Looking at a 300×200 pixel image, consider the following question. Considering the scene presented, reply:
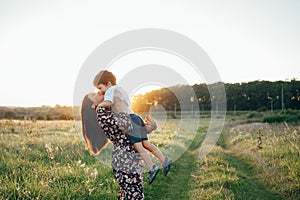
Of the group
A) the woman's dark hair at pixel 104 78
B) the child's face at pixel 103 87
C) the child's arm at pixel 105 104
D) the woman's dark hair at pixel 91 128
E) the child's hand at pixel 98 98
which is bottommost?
the woman's dark hair at pixel 91 128

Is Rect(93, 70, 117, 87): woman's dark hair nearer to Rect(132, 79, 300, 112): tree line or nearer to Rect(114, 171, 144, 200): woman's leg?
Rect(114, 171, 144, 200): woman's leg

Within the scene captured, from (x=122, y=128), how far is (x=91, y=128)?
682 mm

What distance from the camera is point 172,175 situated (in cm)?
823

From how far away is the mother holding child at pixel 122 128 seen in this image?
3.29 meters

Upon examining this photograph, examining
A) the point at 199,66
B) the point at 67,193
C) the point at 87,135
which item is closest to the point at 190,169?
the point at 199,66

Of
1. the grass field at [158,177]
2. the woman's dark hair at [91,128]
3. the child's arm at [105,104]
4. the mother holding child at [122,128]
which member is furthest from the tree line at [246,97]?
the child's arm at [105,104]

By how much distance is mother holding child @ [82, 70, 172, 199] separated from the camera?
329 centimetres

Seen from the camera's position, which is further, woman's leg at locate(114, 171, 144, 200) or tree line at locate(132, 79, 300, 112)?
tree line at locate(132, 79, 300, 112)

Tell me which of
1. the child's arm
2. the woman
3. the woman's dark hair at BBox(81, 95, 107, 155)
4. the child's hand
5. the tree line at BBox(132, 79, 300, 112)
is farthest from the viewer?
the tree line at BBox(132, 79, 300, 112)

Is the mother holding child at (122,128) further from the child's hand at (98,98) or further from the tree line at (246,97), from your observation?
the tree line at (246,97)

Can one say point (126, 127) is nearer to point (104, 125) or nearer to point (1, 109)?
point (104, 125)

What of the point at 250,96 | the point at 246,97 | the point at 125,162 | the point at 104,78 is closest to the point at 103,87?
the point at 104,78

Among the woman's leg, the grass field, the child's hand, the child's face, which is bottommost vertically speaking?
the grass field

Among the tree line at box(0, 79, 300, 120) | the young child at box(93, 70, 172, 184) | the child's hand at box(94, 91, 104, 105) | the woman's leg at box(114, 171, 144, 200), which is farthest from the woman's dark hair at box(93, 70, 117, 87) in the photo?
the tree line at box(0, 79, 300, 120)
